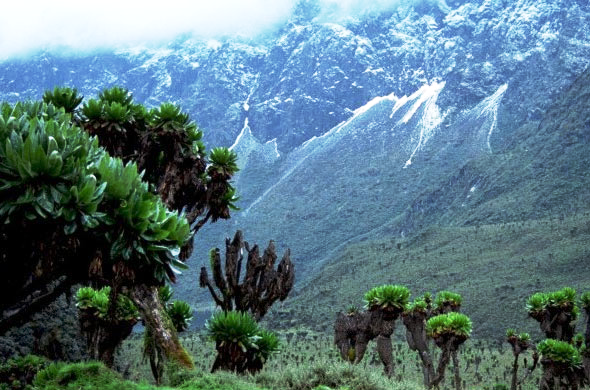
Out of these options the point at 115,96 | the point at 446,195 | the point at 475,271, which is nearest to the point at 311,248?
the point at 446,195

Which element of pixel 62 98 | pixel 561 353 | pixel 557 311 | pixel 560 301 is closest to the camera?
pixel 62 98

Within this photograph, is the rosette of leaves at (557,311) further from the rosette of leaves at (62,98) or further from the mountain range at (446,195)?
the mountain range at (446,195)

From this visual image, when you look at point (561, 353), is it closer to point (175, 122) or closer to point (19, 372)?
point (175, 122)

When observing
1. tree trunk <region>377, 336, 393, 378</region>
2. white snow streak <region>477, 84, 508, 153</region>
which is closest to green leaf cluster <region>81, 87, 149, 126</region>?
tree trunk <region>377, 336, 393, 378</region>

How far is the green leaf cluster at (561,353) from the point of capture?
2159cm

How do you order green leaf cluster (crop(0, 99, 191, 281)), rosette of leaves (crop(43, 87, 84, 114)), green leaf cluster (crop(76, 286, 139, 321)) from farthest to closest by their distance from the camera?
green leaf cluster (crop(76, 286, 139, 321))
rosette of leaves (crop(43, 87, 84, 114))
green leaf cluster (crop(0, 99, 191, 281))

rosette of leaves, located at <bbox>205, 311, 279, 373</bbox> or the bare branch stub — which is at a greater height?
the bare branch stub

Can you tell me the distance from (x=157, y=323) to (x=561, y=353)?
49.0 ft

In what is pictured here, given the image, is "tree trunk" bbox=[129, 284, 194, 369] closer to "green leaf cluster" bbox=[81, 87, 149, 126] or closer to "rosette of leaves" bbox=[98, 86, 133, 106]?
"green leaf cluster" bbox=[81, 87, 149, 126]

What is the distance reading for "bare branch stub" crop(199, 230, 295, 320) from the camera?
1580 cm

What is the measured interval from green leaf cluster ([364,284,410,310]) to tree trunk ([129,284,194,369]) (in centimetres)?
695

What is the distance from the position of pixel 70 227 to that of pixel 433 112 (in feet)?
656

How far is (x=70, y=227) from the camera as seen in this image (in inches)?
283

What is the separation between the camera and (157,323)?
13219mm
